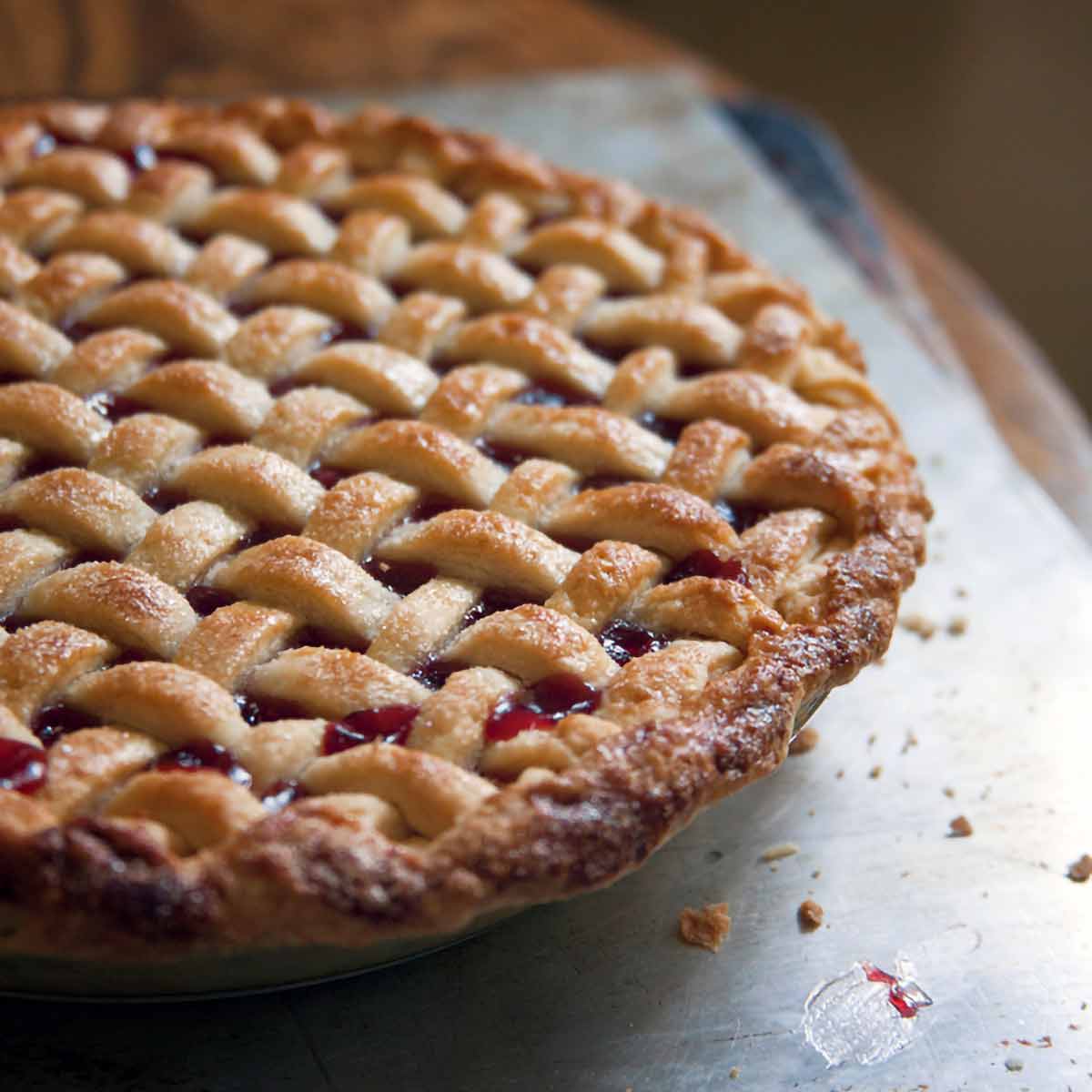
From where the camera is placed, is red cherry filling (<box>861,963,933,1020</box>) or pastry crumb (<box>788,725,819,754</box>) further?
pastry crumb (<box>788,725,819,754</box>)

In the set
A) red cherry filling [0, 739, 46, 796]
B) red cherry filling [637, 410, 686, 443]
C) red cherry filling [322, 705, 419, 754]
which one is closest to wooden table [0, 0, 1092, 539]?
red cherry filling [637, 410, 686, 443]

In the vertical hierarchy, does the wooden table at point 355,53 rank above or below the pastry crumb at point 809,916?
above

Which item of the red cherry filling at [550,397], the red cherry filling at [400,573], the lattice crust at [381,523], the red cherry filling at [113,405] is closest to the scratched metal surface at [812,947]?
the lattice crust at [381,523]

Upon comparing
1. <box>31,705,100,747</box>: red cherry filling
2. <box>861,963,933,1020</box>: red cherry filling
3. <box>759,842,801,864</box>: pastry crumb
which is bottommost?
<box>31,705,100,747</box>: red cherry filling

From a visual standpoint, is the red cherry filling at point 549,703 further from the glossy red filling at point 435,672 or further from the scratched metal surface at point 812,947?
the scratched metal surface at point 812,947

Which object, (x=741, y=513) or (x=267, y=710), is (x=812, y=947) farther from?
(x=267, y=710)

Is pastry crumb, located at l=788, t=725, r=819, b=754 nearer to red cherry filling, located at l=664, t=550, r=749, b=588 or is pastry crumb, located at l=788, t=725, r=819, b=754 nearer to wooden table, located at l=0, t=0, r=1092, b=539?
red cherry filling, located at l=664, t=550, r=749, b=588

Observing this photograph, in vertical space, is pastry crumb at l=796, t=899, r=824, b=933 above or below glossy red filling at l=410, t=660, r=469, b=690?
below

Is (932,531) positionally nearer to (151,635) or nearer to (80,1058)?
(151,635)
